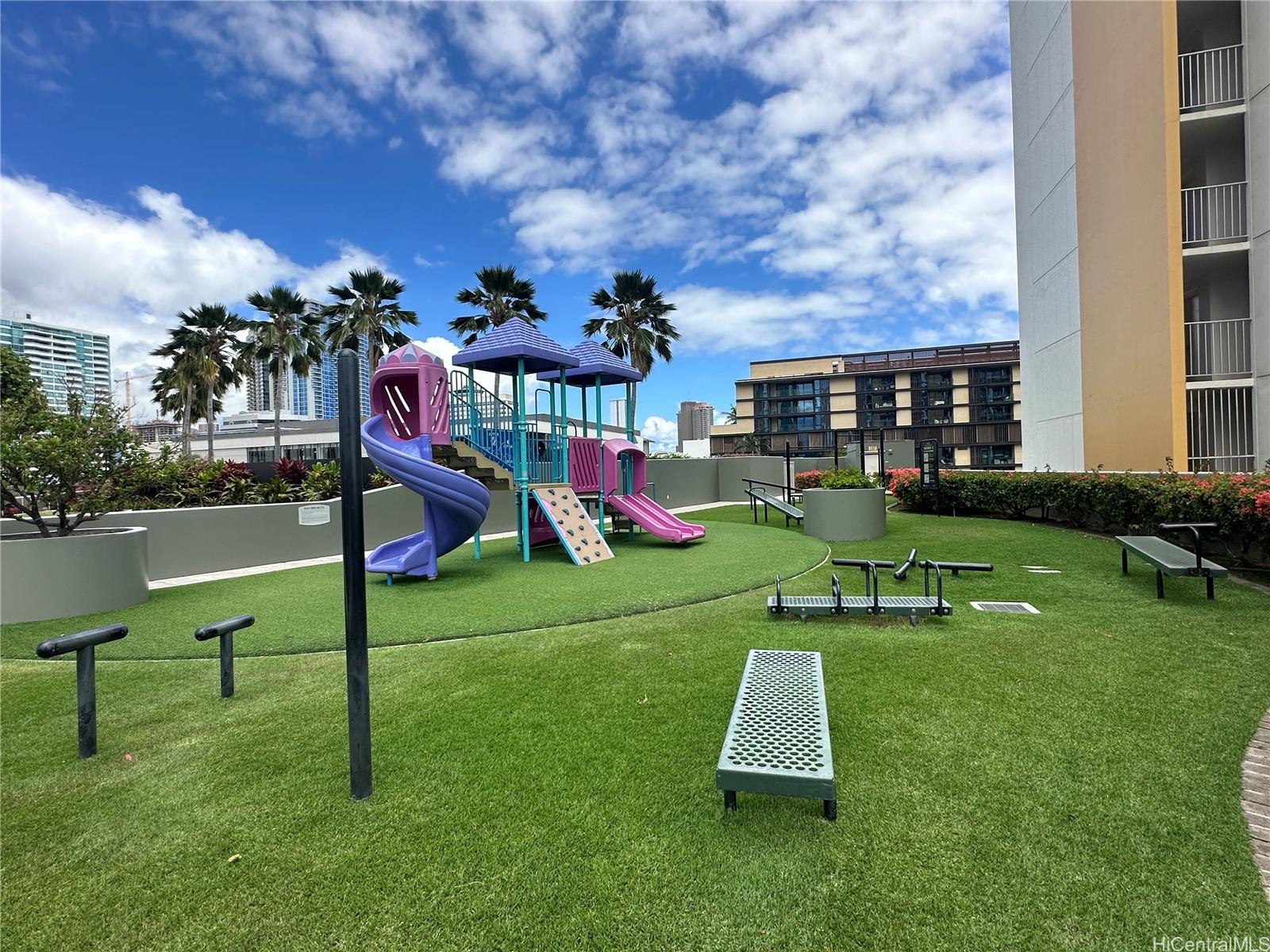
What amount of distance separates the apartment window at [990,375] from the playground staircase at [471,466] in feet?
254

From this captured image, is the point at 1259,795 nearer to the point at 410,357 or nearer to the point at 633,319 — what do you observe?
the point at 410,357

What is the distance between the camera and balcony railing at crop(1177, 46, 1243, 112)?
39.3ft

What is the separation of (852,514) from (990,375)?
73846 mm

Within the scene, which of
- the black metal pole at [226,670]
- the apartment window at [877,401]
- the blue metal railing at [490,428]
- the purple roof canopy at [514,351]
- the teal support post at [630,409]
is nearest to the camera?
the black metal pole at [226,670]

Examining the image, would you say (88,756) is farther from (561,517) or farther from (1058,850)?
(561,517)

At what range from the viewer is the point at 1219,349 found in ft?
40.1

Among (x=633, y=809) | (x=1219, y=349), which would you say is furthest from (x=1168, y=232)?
(x=633, y=809)

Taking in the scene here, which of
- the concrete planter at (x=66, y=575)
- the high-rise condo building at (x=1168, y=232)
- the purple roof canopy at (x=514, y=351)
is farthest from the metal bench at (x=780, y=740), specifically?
the high-rise condo building at (x=1168, y=232)

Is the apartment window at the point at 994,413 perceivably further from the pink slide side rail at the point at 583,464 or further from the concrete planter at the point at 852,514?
the pink slide side rail at the point at 583,464

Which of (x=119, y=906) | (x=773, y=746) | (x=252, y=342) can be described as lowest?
(x=119, y=906)

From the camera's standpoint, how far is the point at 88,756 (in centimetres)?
363

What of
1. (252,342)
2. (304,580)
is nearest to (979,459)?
(252,342)

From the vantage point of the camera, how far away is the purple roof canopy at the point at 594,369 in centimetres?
1378

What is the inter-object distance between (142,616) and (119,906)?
20.7 ft
